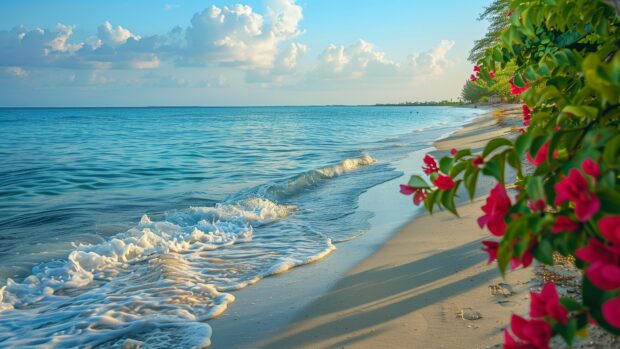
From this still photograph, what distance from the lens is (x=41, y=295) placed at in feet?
17.8

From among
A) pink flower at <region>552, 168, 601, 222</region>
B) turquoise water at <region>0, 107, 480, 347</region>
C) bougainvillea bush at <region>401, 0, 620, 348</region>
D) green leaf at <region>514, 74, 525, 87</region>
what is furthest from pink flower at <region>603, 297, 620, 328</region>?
turquoise water at <region>0, 107, 480, 347</region>

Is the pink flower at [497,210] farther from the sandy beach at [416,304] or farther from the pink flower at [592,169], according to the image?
the sandy beach at [416,304]

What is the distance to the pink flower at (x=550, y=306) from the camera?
1020 mm

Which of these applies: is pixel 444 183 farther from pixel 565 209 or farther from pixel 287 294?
pixel 287 294

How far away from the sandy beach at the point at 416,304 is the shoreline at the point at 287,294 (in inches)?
4.0

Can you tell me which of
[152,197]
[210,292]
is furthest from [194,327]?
[152,197]

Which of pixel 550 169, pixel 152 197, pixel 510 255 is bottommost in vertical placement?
pixel 152 197

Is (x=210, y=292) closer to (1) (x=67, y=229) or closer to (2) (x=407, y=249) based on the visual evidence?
(2) (x=407, y=249)

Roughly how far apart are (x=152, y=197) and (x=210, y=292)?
24.5 feet

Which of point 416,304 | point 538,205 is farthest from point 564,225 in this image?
point 416,304

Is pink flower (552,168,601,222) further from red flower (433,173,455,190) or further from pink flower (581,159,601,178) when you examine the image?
red flower (433,173,455,190)

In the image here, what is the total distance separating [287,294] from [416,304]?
1.31 meters

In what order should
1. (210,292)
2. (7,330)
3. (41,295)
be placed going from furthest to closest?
(41,295) → (210,292) → (7,330)

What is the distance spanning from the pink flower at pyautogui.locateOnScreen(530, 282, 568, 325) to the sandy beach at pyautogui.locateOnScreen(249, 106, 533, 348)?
241 cm
